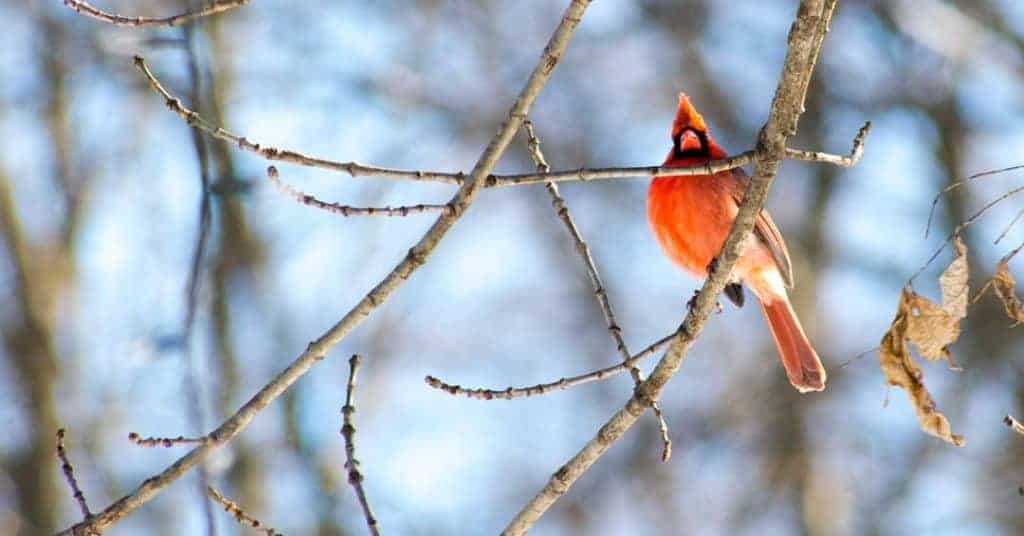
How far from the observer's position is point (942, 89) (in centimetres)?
1038

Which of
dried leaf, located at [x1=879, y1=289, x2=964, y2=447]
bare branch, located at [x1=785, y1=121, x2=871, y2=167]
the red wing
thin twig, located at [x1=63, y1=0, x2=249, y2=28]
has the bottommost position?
dried leaf, located at [x1=879, y1=289, x2=964, y2=447]

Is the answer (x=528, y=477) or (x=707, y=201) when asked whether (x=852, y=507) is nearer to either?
(x=528, y=477)

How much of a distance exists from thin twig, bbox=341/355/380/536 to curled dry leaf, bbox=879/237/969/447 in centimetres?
98

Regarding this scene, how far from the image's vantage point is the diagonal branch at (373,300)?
229 centimetres

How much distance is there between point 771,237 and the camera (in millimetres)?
4312

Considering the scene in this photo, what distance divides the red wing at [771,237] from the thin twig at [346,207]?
1.99 m

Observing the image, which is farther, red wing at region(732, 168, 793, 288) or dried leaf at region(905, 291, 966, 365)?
red wing at region(732, 168, 793, 288)

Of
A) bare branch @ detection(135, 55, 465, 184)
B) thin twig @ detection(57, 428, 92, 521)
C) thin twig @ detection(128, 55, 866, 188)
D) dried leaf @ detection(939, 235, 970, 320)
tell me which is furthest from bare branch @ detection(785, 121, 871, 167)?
thin twig @ detection(57, 428, 92, 521)

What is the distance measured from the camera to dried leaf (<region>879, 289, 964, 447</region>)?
2.52 m

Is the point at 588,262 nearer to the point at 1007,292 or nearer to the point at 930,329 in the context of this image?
the point at 930,329

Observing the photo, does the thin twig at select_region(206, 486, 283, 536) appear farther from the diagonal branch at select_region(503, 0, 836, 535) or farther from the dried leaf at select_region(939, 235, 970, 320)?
the dried leaf at select_region(939, 235, 970, 320)

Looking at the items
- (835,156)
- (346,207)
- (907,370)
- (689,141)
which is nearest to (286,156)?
(346,207)

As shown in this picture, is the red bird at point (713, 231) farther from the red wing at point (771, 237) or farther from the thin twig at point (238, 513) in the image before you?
the thin twig at point (238, 513)

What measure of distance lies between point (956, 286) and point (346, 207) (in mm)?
1131
